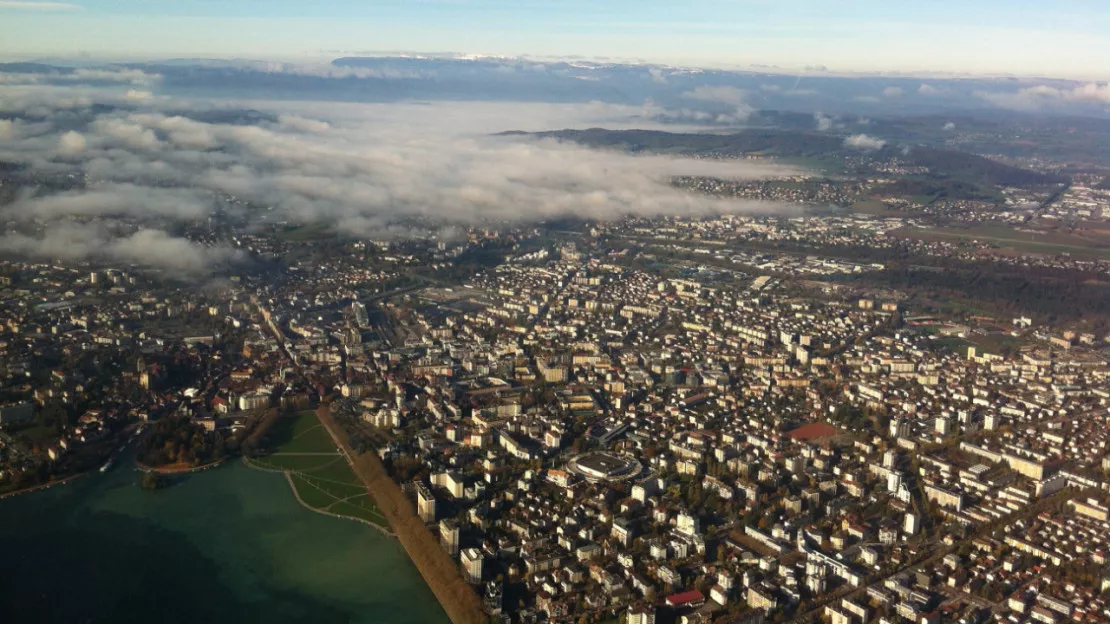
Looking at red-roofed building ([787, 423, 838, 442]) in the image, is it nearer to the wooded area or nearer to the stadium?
the stadium

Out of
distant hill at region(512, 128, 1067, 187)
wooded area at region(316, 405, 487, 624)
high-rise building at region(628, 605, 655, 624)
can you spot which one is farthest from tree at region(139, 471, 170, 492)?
distant hill at region(512, 128, 1067, 187)

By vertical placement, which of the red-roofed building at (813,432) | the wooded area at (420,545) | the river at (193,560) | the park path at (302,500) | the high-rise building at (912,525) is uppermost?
the high-rise building at (912,525)

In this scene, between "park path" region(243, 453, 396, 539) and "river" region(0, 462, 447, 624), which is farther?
"park path" region(243, 453, 396, 539)

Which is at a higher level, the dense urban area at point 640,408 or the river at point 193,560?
the dense urban area at point 640,408

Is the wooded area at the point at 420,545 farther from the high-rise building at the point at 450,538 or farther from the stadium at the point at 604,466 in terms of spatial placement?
the stadium at the point at 604,466

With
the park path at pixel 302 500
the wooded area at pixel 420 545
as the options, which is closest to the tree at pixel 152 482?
the park path at pixel 302 500

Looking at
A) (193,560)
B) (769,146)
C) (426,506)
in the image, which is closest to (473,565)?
(426,506)

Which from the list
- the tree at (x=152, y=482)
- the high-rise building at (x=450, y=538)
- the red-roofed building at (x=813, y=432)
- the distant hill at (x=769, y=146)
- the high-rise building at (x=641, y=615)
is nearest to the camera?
the high-rise building at (x=641, y=615)

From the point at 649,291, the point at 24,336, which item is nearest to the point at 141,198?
the point at 24,336
